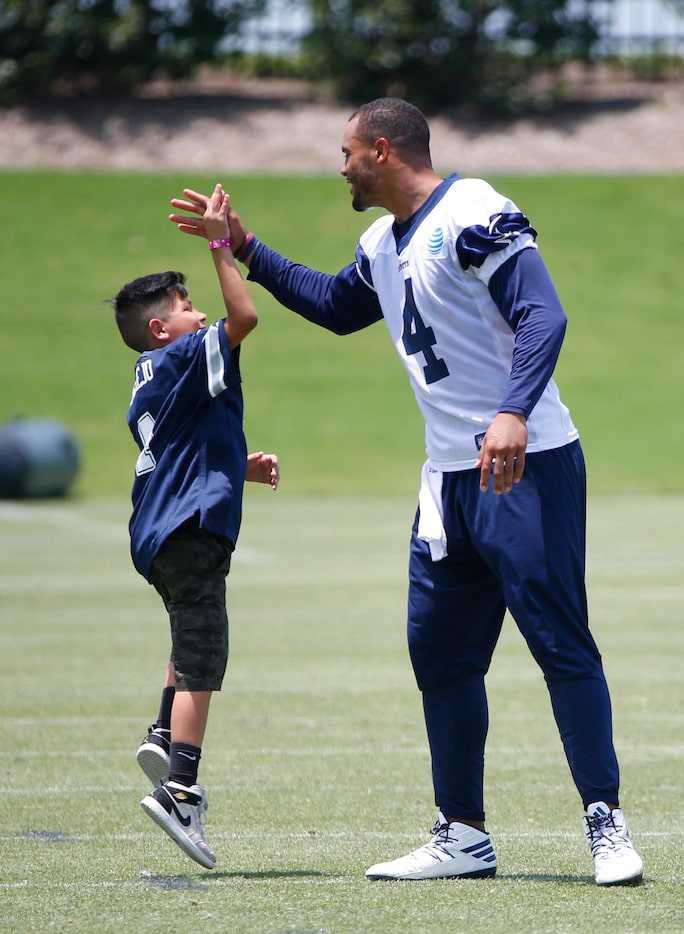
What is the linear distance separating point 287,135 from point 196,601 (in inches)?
1169

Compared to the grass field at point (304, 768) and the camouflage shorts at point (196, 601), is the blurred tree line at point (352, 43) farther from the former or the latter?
the camouflage shorts at point (196, 601)

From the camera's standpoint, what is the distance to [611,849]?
3961 mm

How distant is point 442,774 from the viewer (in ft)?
14.2

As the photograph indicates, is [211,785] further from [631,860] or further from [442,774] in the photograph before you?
[631,860]

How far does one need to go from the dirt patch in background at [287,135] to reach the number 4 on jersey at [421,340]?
27.9 m

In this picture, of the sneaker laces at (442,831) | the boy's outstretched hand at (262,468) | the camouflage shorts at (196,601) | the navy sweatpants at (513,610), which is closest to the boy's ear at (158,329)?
the boy's outstretched hand at (262,468)

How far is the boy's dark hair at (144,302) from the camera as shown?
4.52 metres

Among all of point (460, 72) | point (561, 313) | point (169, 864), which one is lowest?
point (169, 864)

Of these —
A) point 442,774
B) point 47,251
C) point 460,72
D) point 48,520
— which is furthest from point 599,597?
point 460,72

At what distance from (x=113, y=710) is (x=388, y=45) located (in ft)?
91.6

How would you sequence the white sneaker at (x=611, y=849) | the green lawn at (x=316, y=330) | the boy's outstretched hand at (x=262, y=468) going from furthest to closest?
the green lawn at (x=316, y=330), the boy's outstretched hand at (x=262, y=468), the white sneaker at (x=611, y=849)

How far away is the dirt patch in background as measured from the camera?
32312 mm

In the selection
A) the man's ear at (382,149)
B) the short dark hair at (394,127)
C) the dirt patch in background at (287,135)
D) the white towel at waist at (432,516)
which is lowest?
the white towel at waist at (432,516)

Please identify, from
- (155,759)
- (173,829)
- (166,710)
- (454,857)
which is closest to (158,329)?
(166,710)
